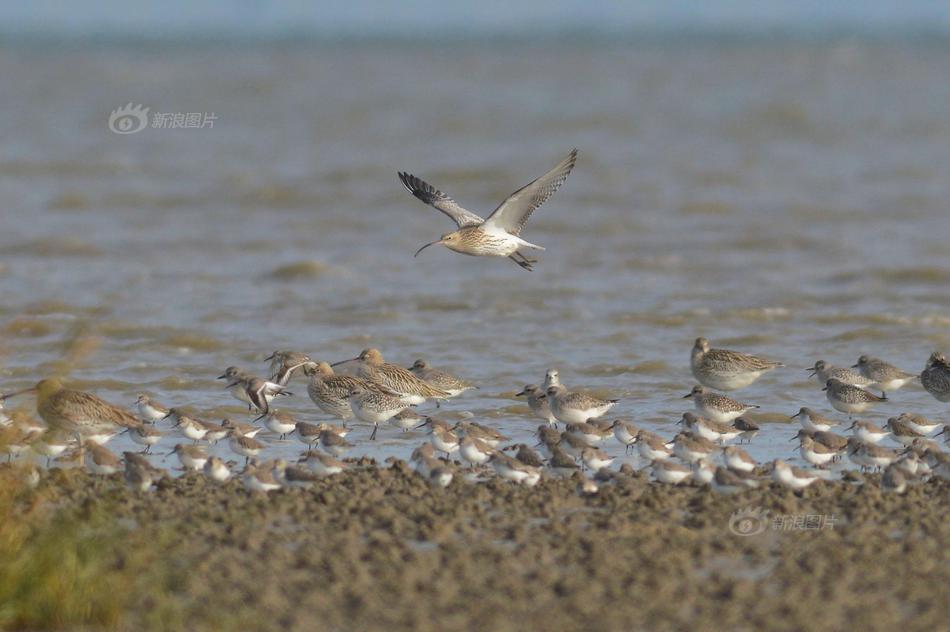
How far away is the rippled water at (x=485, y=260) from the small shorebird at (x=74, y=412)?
0.49 meters

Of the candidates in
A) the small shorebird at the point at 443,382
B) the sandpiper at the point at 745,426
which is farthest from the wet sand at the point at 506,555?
the small shorebird at the point at 443,382

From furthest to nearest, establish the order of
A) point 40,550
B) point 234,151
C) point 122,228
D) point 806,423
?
point 234,151, point 122,228, point 806,423, point 40,550

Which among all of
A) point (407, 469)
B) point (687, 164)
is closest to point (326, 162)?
point (687, 164)

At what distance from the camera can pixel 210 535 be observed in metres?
7.63

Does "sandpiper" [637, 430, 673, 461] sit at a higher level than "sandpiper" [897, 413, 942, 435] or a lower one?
lower

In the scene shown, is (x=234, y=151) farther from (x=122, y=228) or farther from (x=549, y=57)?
(x=549, y=57)

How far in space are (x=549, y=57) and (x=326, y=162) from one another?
50.5 meters

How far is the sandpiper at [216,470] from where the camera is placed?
894 cm

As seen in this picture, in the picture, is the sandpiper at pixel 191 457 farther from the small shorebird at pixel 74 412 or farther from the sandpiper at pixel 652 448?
the sandpiper at pixel 652 448

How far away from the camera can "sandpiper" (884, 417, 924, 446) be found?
10047 mm

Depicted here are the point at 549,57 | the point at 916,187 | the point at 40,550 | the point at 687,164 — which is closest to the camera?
the point at 40,550

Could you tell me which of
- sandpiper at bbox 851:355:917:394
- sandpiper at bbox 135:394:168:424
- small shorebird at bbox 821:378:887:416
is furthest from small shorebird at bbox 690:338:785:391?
sandpiper at bbox 135:394:168:424

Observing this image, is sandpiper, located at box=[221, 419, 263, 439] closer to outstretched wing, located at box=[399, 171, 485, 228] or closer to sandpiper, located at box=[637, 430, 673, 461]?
sandpiper, located at box=[637, 430, 673, 461]

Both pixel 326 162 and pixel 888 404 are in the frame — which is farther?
pixel 326 162
